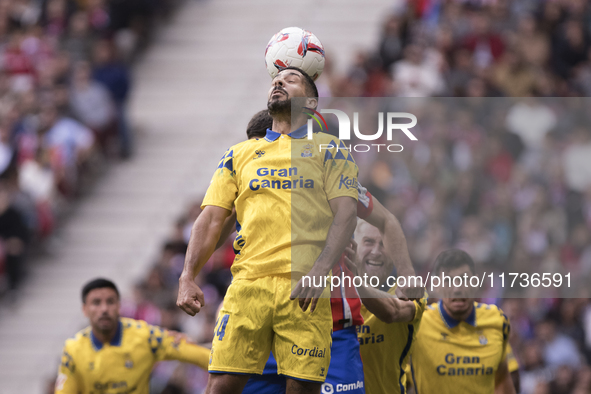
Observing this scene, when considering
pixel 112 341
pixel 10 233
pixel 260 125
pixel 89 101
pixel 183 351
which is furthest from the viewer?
pixel 89 101

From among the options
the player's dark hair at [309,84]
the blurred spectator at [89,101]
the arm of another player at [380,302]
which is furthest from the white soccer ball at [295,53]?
the blurred spectator at [89,101]

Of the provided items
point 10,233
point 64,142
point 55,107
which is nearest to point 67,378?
point 10,233

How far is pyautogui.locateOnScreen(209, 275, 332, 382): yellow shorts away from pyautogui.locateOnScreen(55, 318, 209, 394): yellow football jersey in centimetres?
280

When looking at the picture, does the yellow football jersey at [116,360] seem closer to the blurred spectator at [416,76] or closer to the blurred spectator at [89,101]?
the blurred spectator at [416,76]

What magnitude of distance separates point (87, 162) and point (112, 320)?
9.45 m

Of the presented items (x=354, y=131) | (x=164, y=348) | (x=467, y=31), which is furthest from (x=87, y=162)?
(x=354, y=131)

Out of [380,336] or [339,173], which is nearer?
[339,173]

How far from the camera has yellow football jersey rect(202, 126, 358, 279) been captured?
529 centimetres

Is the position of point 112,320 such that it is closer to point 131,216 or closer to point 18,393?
point 18,393

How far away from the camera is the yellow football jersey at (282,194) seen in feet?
17.4

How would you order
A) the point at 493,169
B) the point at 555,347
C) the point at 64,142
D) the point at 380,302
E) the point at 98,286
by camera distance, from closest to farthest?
the point at 380,302, the point at 98,286, the point at 555,347, the point at 493,169, the point at 64,142

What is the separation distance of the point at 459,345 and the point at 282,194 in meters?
2.84

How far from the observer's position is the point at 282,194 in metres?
5.33

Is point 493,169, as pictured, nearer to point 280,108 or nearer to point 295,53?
point 295,53
